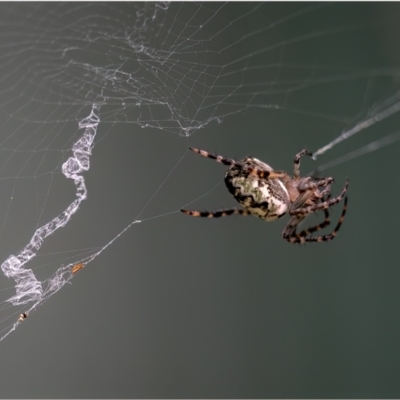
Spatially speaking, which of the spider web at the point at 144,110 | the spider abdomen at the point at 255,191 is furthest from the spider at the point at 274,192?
the spider web at the point at 144,110

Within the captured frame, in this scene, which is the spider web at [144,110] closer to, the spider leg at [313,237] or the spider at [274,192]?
the spider at [274,192]

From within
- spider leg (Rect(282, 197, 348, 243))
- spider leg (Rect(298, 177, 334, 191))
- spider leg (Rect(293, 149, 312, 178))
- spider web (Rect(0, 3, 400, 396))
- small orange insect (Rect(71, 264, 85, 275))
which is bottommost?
small orange insect (Rect(71, 264, 85, 275))

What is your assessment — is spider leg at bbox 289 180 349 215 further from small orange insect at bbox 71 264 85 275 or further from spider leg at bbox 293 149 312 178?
small orange insect at bbox 71 264 85 275

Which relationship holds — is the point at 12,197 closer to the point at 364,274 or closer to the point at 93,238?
the point at 93,238

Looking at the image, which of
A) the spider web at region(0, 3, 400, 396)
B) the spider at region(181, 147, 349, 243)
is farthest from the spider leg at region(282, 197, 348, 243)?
the spider web at region(0, 3, 400, 396)

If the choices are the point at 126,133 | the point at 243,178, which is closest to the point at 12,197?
the point at 126,133

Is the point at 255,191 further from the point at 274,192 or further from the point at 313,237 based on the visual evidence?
the point at 313,237
